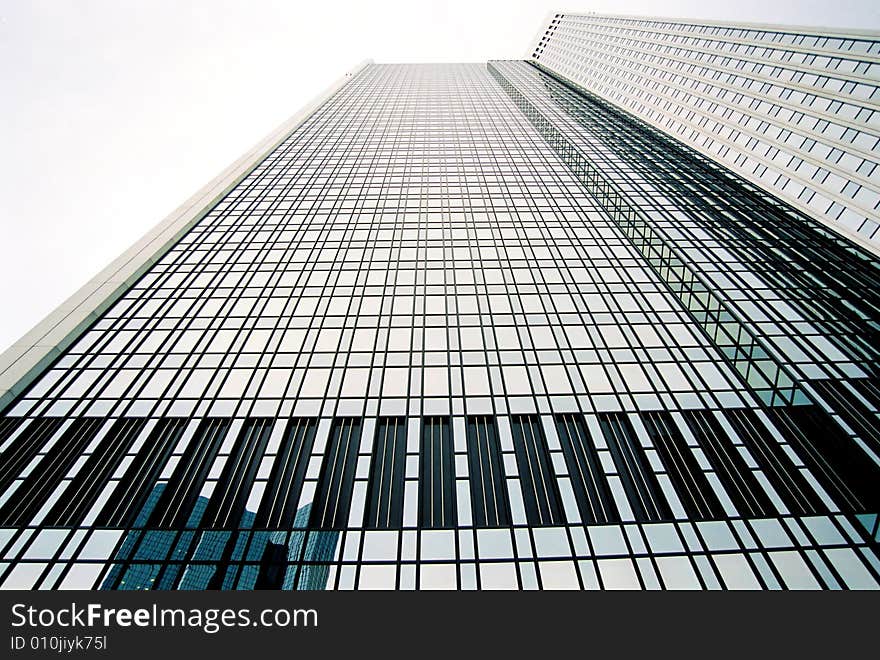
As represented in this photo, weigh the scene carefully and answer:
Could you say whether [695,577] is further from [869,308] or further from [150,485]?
[869,308]

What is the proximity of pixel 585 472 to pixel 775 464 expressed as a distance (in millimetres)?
7266

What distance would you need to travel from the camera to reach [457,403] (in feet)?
73.2

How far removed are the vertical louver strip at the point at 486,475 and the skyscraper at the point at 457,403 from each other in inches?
4.0

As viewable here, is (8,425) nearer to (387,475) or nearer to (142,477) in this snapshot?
(142,477)

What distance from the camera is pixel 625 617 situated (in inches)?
390

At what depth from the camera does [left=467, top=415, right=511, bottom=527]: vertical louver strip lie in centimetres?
1744

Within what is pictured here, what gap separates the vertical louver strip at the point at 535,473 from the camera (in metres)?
17.4

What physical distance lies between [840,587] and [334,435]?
18.0 m

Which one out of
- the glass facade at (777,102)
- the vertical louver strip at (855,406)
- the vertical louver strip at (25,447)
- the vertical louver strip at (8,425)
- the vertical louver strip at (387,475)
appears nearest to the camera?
the vertical louver strip at (387,475)

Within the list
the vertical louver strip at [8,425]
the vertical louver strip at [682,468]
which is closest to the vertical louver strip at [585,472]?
the vertical louver strip at [682,468]

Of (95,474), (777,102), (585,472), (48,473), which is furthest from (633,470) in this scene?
(777,102)

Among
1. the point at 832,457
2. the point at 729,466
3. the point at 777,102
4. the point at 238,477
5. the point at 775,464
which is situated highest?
the point at 777,102

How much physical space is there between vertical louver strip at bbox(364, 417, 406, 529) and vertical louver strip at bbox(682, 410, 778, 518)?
1202 centimetres

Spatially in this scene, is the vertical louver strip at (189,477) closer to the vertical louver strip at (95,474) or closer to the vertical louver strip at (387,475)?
the vertical louver strip at (95,474)
